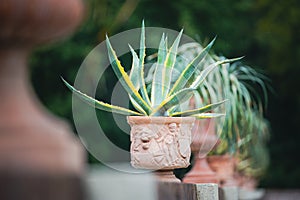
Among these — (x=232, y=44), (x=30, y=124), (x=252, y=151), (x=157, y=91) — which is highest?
(x=232, y=44)

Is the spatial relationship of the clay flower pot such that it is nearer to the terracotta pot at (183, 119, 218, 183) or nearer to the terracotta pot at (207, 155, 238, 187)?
the terracotta pot at (183, 119, 218, 183)

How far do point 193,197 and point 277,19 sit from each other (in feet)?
36.4

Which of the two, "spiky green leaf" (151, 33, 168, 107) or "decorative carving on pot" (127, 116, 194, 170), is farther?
"spiky green leaf" (151, 33, 168, 107)

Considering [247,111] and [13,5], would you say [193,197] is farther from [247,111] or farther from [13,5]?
[247,111]

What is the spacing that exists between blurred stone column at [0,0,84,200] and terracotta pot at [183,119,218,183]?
4.23 m

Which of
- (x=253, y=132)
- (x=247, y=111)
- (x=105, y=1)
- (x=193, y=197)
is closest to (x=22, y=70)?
(x=193, y=197)

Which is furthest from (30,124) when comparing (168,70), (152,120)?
(168,70)

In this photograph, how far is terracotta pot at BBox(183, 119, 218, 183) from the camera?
19.1 ft

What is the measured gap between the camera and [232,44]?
14.7m

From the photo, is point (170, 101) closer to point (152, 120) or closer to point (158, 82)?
point (158, 82)

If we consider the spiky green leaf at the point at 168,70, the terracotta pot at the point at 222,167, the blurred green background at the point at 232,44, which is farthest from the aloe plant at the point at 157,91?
the blurred green background at the point at 232,44

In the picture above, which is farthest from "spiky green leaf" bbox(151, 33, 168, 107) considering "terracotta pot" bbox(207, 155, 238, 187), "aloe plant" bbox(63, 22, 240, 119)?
"terracotta pot" bbox(207, 155, 238, 187)

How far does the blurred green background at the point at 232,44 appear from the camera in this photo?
13852mm

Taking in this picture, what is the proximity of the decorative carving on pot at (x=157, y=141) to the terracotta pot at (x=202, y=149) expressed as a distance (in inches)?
52.7
